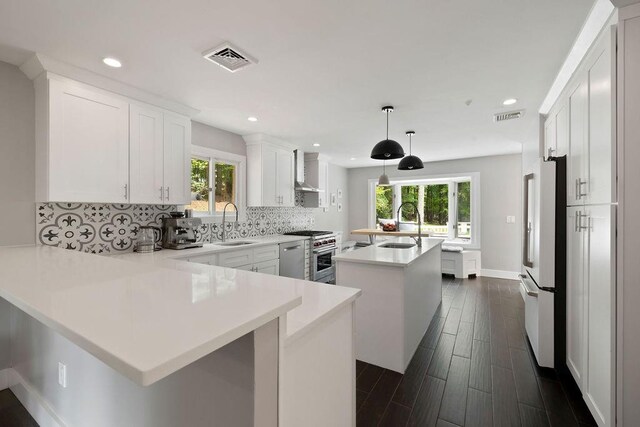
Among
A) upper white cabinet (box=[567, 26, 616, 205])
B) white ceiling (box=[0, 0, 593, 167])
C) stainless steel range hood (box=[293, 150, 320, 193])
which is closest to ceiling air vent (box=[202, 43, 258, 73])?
white ceiling (box=[0, 0, 593, 167])

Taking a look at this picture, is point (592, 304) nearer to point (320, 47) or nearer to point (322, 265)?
point (320, 47)

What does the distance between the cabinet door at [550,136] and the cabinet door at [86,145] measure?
12.5 feet

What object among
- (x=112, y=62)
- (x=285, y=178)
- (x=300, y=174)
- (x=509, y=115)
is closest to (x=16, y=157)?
(x=112, y=62)

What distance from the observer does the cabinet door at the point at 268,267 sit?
351 centimetres

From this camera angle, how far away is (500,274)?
18.1 feet

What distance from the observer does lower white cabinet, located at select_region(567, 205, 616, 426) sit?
148cm

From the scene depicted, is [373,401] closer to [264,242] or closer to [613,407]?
[613,407]

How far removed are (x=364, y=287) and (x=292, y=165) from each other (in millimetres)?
2859

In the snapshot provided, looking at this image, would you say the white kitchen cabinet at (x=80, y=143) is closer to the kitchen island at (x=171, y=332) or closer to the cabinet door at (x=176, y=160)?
the cabinet door at (x=176, y=160)

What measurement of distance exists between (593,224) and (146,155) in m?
3.43

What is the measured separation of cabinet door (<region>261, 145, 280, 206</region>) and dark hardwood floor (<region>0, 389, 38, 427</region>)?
9.59ft

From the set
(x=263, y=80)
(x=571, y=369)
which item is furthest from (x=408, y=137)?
(x=571, y=369)

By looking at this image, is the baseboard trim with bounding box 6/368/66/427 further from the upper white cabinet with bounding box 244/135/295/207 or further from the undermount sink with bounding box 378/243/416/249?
the undermount sink with bounding box 378/243/416/249

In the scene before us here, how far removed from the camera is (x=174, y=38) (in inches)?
72.1
